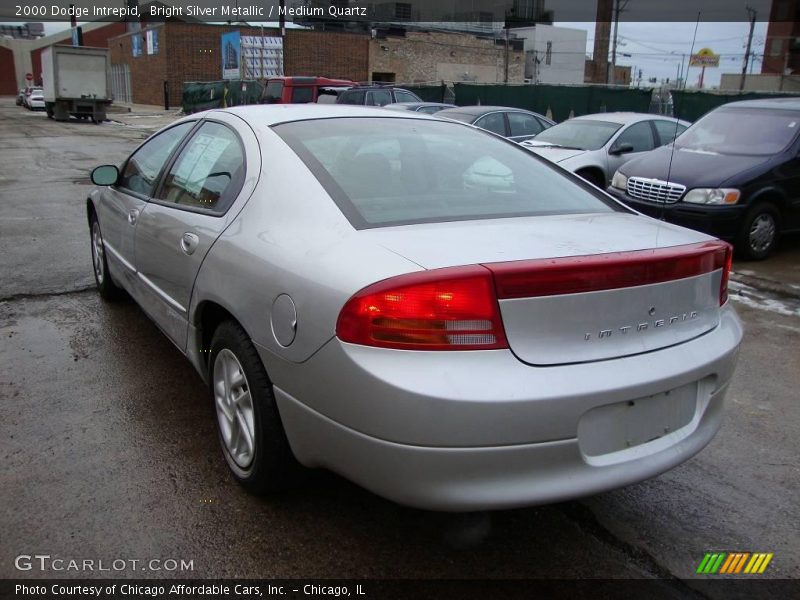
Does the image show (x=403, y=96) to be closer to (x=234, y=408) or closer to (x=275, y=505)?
(x=234, y=408)

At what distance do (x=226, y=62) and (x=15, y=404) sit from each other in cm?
4063

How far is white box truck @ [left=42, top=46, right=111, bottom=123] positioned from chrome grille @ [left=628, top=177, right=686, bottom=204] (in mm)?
30915

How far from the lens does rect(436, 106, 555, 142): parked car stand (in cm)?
1188

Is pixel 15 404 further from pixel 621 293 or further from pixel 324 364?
pixel 621 293

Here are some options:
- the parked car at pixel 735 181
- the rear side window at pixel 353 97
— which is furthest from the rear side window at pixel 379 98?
the parked car at pixel 735 181

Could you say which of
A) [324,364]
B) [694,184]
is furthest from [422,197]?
[694,184]

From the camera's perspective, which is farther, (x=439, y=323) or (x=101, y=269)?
(x=101, y=269)

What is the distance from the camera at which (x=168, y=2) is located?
48.3 metres

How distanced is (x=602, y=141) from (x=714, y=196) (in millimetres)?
3265

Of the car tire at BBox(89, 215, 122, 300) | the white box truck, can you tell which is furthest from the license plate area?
the white box truck

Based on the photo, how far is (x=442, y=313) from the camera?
207 cm

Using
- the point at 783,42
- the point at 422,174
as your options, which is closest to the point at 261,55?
the point at 783,42

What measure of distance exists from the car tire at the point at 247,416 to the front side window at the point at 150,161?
1.50 metres

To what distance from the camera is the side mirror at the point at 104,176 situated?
14.4ft
